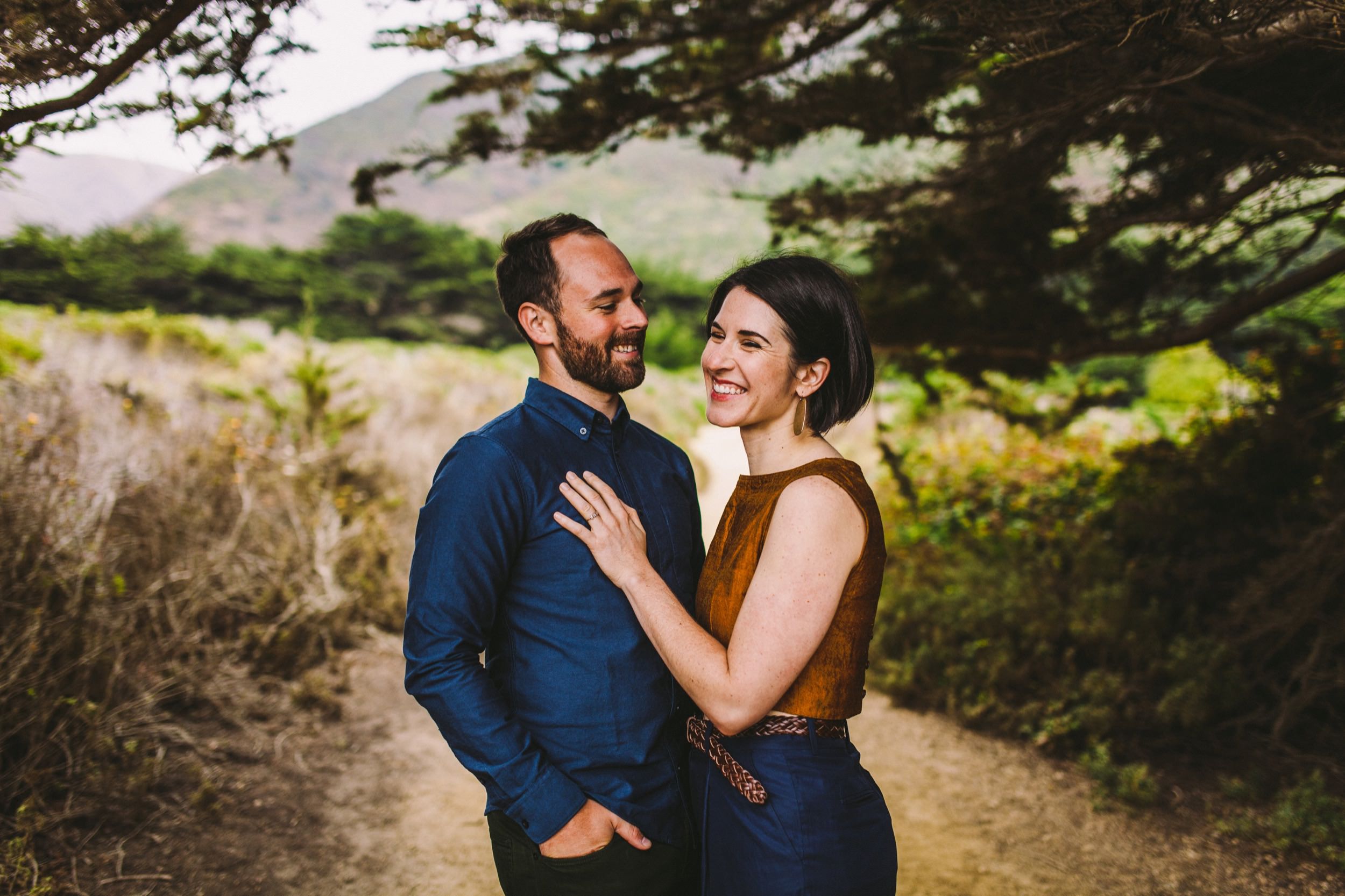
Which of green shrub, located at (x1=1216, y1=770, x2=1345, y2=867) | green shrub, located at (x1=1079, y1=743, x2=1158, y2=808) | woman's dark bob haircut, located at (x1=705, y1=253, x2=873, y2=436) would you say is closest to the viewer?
woman's dark bob haircut, located at (x1=705, y1=253, x2=873, y2=436)

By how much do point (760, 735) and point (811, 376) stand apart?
2.71 feet

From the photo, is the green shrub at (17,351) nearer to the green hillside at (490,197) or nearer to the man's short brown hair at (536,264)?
the man's short brown hair at (536,264)

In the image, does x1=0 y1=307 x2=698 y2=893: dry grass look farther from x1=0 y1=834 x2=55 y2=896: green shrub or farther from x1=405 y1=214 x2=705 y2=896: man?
x1=405 y1=214 x2=705 y2=896: man

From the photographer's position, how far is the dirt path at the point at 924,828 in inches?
141

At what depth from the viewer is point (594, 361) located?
197cm

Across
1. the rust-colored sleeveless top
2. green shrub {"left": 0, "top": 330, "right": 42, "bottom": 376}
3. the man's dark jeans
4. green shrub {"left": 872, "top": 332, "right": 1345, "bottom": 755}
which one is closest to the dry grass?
green shrub {"left": 0, "top": 330, "right": 42, "bottom": 376}

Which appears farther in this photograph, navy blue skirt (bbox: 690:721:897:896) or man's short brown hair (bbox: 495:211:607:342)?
man's short brown hair (bbox: 495:211:607:342)

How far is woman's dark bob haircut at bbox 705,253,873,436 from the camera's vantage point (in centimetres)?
181

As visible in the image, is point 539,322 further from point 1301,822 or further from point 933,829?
point 1301,822

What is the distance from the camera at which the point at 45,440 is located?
15.5ft

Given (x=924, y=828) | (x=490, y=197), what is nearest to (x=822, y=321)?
(x=924, y=828)

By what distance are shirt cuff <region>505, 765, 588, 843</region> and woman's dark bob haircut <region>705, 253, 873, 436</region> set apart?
3.31 feet

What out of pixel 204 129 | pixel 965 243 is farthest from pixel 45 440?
pixel 965 243

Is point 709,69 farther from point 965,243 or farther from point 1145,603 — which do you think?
point 1145,603
